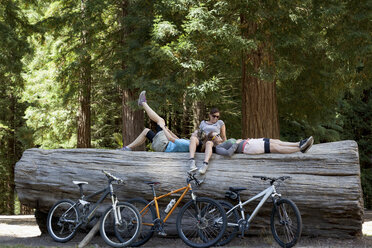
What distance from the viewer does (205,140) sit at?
8.73 m

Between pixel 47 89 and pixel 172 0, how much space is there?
8709 mm

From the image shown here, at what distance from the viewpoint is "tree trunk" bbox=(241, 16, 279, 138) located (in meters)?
11.3

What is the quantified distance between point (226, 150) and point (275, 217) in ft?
4.73

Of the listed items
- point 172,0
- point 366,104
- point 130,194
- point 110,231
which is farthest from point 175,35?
point 366,104

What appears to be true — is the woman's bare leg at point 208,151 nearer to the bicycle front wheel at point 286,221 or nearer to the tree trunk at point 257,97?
the bicycle front wheel at point 286,221

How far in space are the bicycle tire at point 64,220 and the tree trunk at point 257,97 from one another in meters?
4.68

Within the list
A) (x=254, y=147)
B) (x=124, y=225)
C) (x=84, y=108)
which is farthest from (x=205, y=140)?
(x=84, y=108)

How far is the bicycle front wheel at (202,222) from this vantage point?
7.29 meters

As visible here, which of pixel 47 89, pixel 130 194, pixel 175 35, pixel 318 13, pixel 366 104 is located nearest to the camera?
pixel 130 194

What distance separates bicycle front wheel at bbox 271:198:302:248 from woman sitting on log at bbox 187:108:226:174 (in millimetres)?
1470

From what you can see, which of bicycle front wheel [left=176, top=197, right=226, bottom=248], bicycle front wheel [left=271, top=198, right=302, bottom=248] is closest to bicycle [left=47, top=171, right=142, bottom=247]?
bicycle front wheel [left=176, top=197, right=226, bottom=248]

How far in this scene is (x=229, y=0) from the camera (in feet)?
36.1

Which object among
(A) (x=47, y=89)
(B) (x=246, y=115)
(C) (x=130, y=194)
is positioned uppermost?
(A) (x=47, y=89)

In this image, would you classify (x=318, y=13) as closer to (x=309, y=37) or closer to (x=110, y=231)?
(x=309, y=37)
